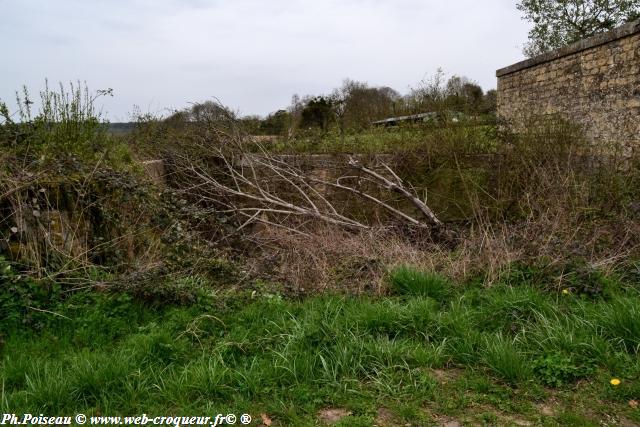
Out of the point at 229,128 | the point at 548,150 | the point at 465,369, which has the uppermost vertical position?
the point at 229,128

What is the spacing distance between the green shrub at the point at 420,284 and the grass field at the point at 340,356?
3 centimetres

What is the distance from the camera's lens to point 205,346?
3.60 metres

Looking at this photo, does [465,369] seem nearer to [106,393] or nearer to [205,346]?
[205,346]

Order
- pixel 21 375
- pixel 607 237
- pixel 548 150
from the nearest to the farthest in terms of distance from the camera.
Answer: pixel 21 375
pixel 607 237
pixel 548 150

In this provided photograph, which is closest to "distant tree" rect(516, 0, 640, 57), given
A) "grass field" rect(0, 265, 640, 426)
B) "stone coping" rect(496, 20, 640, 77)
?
"stone coping" rect(496, 20, 640, 77)

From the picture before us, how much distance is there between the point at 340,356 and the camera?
3268 mm

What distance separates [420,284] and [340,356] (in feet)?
4.94

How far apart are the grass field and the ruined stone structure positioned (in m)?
5.97

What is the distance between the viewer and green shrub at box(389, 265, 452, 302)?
4469mm

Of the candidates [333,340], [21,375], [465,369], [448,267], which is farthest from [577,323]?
[21,375]

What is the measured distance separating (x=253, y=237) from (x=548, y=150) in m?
5.71

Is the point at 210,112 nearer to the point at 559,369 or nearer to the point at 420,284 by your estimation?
the point at 420,284

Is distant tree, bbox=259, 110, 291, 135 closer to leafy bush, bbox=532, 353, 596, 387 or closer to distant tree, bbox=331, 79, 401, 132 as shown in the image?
distant tree, bbox=331, 79, 401, 132

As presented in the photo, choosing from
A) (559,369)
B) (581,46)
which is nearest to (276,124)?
(581,46)
